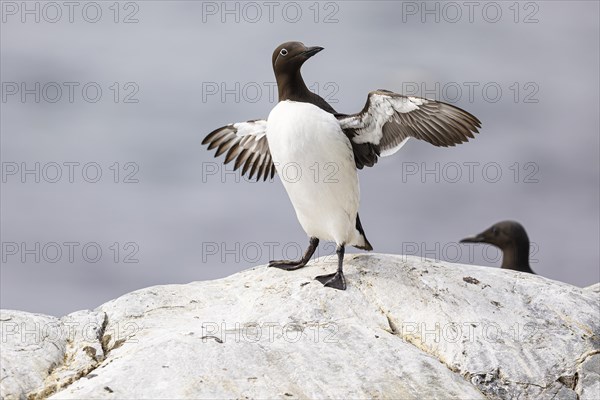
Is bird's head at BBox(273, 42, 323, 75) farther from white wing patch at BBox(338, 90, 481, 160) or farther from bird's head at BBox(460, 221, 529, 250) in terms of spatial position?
bird's head at BBox(460, 221, 529, 250)

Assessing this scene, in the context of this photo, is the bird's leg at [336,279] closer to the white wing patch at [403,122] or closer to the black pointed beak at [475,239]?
the white wing patch at [403,122]

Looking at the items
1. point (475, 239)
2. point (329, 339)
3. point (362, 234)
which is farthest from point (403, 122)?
point (475, 239)

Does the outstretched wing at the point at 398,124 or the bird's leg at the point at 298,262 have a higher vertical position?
the outstretched wing at the point at 398,124

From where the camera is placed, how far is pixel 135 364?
5.93 metres

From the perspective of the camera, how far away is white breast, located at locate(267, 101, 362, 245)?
7.69 m

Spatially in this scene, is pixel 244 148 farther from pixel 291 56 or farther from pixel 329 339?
pixel 329 339

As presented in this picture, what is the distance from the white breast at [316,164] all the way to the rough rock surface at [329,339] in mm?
439

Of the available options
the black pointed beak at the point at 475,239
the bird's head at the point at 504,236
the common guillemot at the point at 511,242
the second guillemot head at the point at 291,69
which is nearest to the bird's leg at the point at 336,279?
the second guillemot head at the point at 291,69

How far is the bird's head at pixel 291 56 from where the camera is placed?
7910 mm

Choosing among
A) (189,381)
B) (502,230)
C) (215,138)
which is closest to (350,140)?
(215,138)

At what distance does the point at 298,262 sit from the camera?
827 centimetres

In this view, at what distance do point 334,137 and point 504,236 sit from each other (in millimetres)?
7205

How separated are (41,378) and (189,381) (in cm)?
111

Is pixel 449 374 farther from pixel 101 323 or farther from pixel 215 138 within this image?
pixel 215 138
